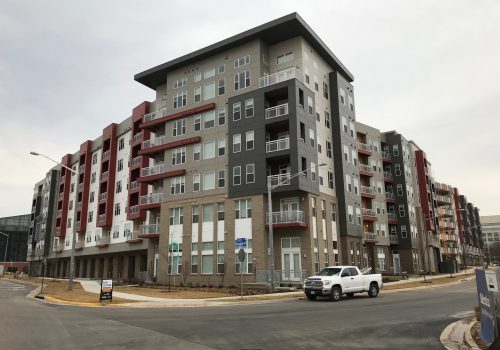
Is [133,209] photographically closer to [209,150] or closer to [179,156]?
[179,156]

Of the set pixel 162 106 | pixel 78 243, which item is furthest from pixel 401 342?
pixel 78 243

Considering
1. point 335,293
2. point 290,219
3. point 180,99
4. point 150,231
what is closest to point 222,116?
point 180,99

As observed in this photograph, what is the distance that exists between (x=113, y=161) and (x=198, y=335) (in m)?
56.0

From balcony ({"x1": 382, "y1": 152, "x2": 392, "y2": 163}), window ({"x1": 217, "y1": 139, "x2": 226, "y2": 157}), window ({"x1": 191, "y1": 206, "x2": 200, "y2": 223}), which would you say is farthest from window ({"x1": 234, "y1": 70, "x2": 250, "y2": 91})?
balcony ({"x1": 382, "y1": 152, "x2": 392, "y2": 163})

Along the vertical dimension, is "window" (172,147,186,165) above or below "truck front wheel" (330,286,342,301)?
above

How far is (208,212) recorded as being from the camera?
1692 inches

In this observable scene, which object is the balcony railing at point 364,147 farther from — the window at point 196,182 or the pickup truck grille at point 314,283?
the pickup truck grille at point 314,283

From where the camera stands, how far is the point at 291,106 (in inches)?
1540

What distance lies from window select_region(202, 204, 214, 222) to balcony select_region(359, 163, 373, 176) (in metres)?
27.4

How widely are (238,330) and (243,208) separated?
27.3 metres

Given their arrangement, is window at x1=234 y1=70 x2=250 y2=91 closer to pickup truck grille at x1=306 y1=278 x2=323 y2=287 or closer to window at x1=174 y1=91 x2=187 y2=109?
window at x1=174 y1=91 x2=187 y2=109

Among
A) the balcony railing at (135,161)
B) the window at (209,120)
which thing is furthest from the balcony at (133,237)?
the window at (209,120)

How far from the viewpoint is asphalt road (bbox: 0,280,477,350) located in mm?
10688

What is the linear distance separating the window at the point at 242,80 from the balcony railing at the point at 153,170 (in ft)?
42.6
